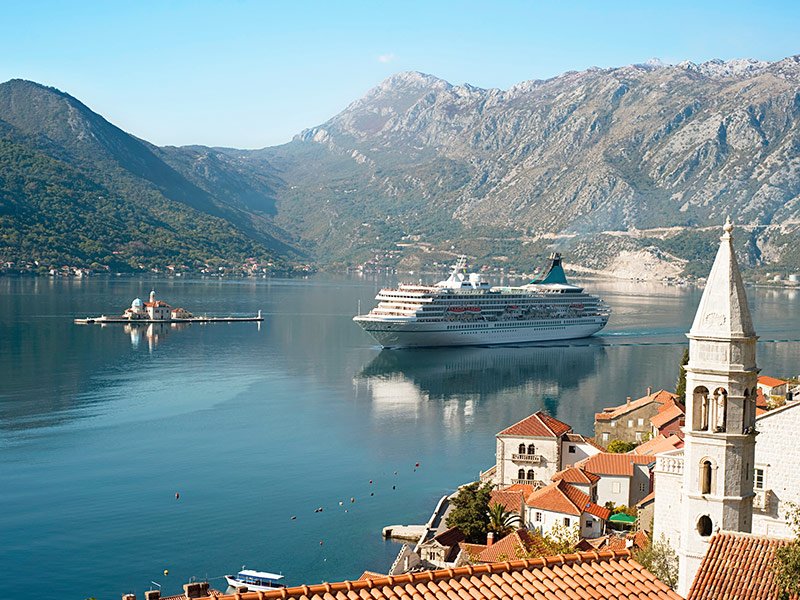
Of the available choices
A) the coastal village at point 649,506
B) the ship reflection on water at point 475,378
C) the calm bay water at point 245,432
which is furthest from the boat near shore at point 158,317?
the coastal village at point 649,506

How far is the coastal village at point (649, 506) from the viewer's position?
9203 mm

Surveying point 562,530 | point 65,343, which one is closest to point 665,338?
point 65,343

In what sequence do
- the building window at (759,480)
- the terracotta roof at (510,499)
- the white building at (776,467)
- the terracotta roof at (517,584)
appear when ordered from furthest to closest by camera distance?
the terracotta roof at (510,499) < the building window at (759,480) < the white building at (776,467) < the terracotta roof at (517,584)

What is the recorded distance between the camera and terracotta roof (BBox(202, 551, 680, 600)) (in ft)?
27.5

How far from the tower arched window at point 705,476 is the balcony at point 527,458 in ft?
61.5

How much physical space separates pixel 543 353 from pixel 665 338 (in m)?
13.2

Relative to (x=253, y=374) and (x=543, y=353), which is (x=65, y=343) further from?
(x=543, y=353)

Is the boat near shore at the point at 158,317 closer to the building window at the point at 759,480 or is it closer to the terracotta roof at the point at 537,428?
the terracotta roof at the point at 537,428

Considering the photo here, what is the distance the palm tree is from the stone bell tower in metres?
12.6

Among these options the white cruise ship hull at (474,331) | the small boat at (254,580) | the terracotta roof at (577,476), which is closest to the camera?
the small boat at (254,580)

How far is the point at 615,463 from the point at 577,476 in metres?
1.18

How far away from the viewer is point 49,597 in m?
23.9

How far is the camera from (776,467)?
17.1 meters

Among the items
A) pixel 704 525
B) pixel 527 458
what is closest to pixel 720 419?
pixel 704 525
